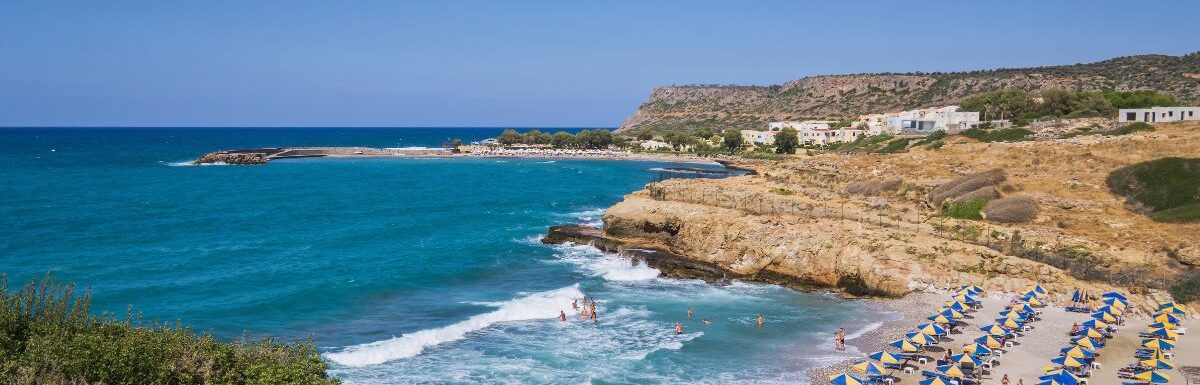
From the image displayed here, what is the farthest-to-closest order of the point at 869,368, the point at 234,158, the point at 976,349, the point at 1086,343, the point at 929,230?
the point at 234,158, the point at 929,230, the point at 976,349, the point at 1086,343, the point at 869,368

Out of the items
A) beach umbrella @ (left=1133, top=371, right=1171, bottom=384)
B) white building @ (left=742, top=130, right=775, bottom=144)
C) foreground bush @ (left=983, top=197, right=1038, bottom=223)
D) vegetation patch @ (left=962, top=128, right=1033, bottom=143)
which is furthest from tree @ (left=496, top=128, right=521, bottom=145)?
beach umbrella @ (left=1133, top=371, right=1171, bottom=384)

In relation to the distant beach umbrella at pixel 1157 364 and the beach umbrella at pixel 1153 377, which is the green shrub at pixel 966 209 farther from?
the beach umbrella at pixel 1153 377

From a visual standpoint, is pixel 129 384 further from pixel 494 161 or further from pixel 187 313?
pixel 494 161

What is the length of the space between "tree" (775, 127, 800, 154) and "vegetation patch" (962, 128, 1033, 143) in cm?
4894

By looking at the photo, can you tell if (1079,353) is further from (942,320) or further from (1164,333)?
(942,320)

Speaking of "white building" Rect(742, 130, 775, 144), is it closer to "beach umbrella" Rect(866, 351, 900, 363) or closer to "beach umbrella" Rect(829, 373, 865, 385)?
"beach umbrella" Rect(866, 351, 900, 363)

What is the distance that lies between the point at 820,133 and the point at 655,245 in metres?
93.1

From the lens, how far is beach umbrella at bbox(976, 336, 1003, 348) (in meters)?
28.1

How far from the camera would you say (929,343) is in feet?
96.7

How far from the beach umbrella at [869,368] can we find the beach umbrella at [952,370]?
6.02ft

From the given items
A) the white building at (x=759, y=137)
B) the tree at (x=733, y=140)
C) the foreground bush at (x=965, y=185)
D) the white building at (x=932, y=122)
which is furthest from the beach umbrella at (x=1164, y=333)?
the tree at (x=733, y=140)

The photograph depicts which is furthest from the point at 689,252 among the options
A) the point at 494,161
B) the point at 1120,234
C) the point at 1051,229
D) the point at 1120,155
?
the point at 494,161

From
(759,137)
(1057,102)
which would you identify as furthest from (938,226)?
(759,137)

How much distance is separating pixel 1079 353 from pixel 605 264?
81.9ft
